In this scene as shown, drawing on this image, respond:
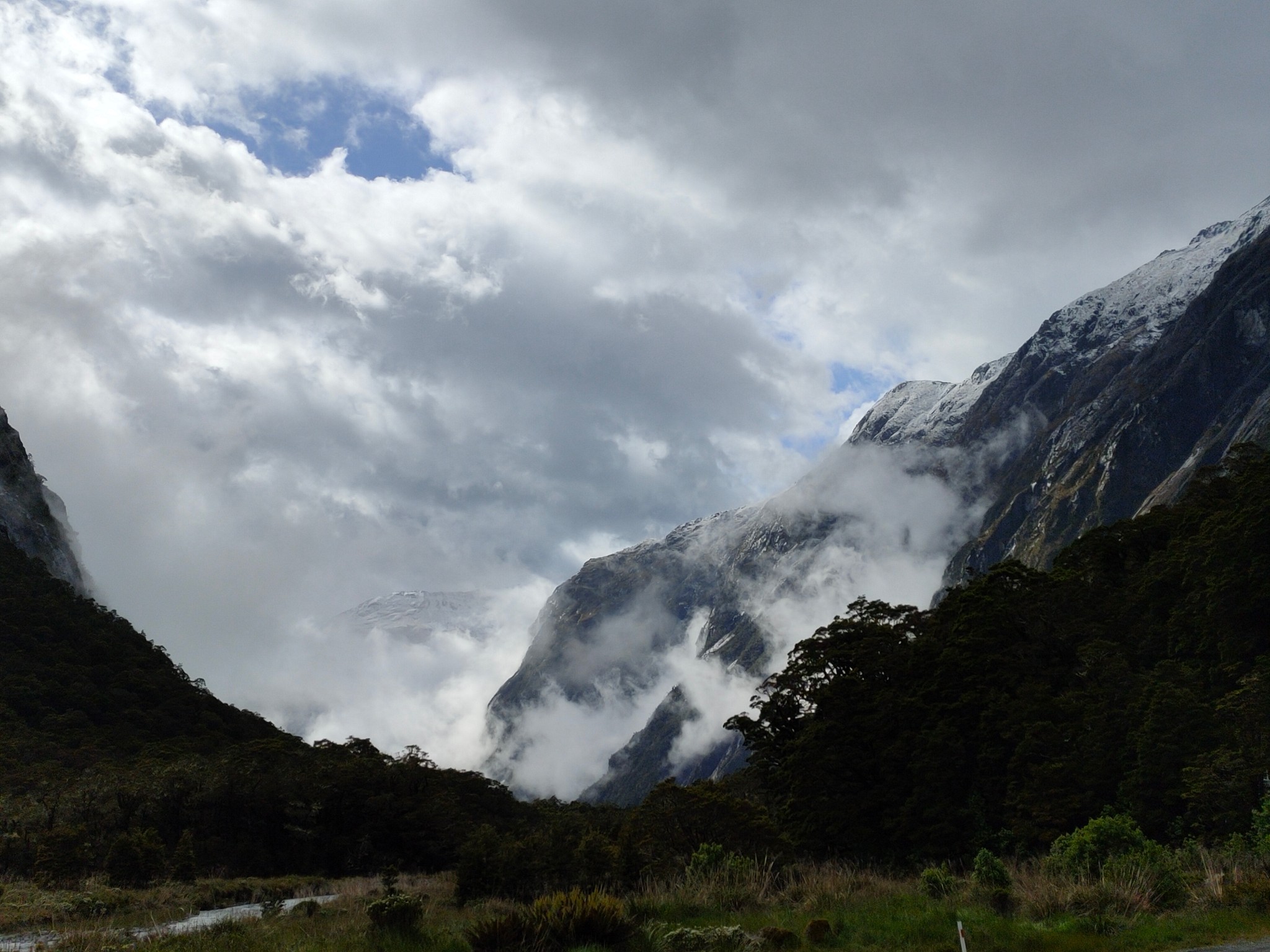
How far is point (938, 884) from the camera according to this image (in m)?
20.1

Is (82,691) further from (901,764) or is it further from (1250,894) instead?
(1250,894)

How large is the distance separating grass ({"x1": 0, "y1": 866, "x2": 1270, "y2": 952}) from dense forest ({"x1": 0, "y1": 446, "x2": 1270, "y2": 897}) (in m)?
6.13

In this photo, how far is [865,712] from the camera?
170 ft

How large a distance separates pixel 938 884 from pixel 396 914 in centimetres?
1203

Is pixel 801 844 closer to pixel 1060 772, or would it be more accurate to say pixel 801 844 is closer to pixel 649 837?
pixel 649 837

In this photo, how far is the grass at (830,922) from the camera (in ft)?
47.1

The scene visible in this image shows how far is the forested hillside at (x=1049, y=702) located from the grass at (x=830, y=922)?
56.0ft

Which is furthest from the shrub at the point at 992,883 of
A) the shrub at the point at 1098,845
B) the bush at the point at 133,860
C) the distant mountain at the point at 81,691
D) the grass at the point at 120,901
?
the distant mountain at the point at 81,691

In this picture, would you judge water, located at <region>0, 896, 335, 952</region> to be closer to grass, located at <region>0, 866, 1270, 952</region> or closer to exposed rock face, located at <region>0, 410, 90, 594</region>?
grass, located at <region>0, 866, 1270, 952</region>

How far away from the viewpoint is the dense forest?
3469cm

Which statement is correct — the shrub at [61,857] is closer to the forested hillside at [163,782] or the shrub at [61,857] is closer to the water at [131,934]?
the forested hillside at [163,782]

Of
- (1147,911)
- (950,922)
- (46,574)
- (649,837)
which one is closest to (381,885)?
(649,837)

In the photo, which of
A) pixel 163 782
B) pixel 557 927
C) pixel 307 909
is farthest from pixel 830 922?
pixel 163 782

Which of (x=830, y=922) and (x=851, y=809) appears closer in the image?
(x=830, y=922)
